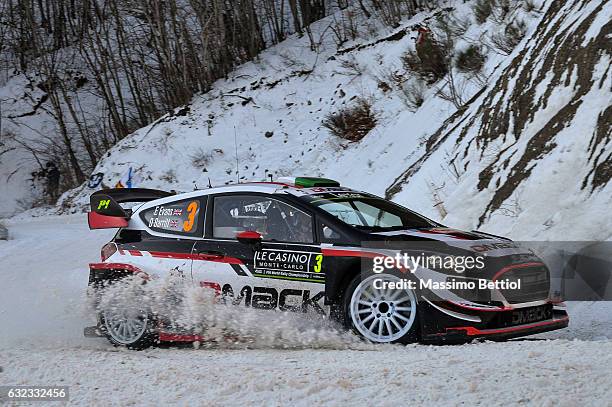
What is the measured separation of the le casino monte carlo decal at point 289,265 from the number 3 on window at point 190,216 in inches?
35.5

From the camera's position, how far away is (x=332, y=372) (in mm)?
5352

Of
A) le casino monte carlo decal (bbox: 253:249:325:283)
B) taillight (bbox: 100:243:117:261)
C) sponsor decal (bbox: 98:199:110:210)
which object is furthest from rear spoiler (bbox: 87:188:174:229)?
le casino monte carlo decal (bbox: 253:249:325:283)

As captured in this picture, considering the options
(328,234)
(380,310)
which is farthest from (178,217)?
(380,310)

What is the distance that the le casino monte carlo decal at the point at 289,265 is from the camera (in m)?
6.96

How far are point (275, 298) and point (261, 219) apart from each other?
2.61ft

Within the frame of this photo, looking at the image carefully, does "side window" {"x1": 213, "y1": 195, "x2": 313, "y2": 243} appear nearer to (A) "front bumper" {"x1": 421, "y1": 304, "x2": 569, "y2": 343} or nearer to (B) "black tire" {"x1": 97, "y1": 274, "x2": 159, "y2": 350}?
(B) "black tire" {"x1": 97, "y1": 274, "x2": 159, "y2": 350}

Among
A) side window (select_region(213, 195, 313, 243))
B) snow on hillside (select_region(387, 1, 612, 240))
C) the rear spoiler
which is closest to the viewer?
side window (select_region(213, 195, 313, 243))

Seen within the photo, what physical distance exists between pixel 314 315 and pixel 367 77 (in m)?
17.5

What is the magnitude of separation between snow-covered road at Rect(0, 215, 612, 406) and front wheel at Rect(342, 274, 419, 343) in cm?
14

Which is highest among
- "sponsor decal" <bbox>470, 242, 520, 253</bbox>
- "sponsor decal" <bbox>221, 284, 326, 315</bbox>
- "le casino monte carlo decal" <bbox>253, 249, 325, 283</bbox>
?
"sponsor decal" <bbox>470, 242, 520, 253</bbox>

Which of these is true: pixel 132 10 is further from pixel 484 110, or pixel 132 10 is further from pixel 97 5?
pixel 484 110

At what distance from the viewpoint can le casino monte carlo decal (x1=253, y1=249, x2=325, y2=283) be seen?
6957 millimetres

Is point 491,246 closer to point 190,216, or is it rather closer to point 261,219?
point 261,219

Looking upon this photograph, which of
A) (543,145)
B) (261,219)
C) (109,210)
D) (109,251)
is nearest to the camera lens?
(261,219)
